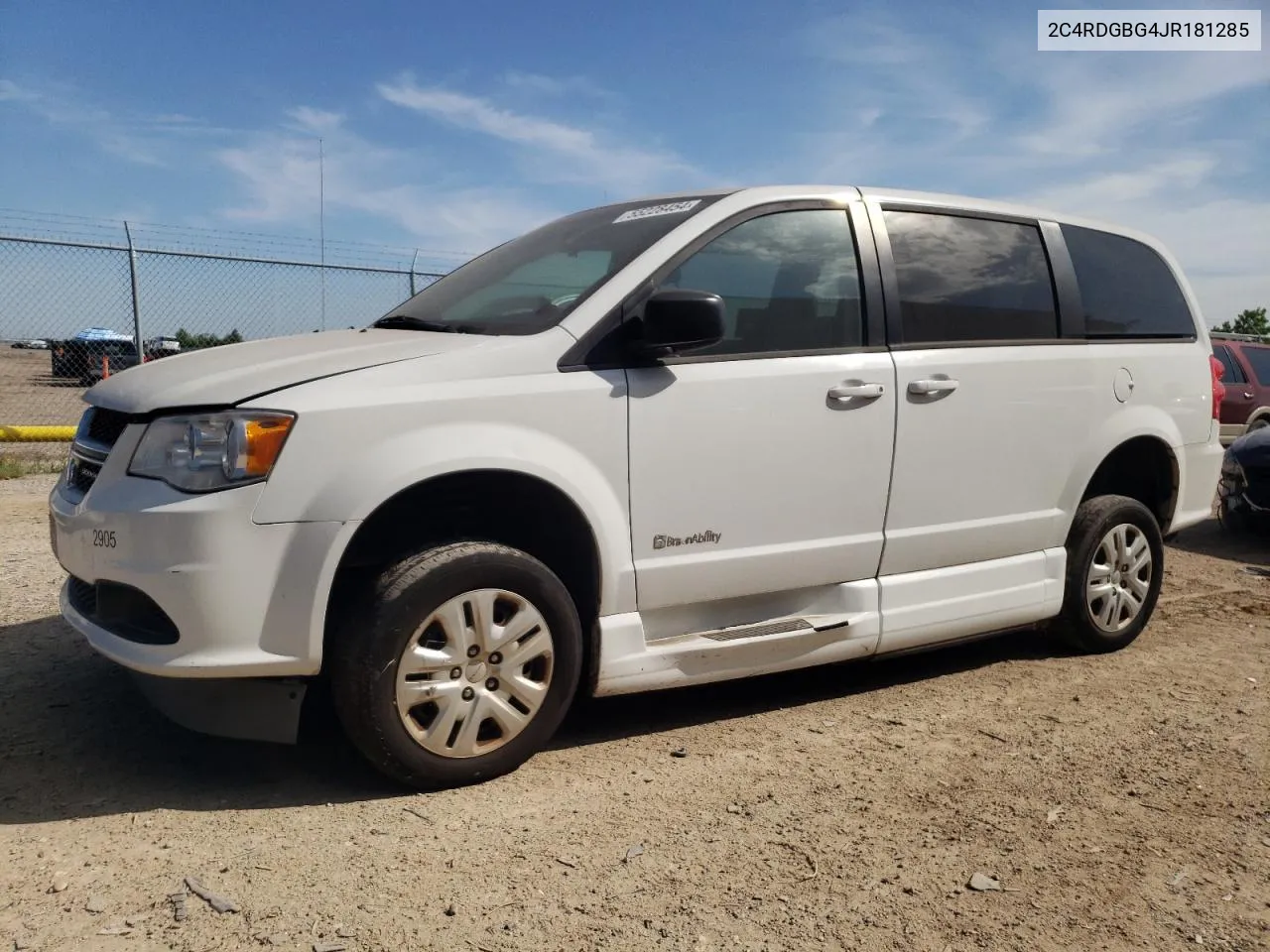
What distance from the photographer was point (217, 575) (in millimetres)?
2857

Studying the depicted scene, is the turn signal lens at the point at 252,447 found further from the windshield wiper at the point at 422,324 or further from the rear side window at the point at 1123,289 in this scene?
the rear side window at the point at 1123,289

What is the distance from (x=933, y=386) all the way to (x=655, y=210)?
3.98 feet

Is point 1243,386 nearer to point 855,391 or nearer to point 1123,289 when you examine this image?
point 1123,289

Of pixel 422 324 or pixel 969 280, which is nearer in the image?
pixel 422 324

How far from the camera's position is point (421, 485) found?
310 centimetres

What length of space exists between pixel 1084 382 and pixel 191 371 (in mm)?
3474

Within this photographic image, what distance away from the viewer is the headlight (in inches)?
113

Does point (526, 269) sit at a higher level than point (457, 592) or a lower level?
higher

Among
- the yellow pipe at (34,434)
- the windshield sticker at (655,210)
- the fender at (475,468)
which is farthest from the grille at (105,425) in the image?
the yellow pipe at (34,434)

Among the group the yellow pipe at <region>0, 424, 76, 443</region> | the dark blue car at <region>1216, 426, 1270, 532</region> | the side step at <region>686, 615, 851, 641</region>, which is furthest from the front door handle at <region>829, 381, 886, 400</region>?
the yellow pipe at <region>0, 424, 76, 443</region>

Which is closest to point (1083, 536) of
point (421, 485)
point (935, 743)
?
point (935, 743)

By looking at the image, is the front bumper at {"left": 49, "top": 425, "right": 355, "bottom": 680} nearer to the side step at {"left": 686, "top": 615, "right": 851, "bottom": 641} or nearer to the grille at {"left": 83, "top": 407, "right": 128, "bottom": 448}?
the grille at {"left": 83, "top": 407, "right": 128, "bottom": 448}

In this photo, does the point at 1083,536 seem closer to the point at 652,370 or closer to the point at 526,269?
the point at 652,370

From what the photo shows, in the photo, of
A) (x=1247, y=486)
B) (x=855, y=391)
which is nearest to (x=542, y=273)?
(x=855, y=391)
